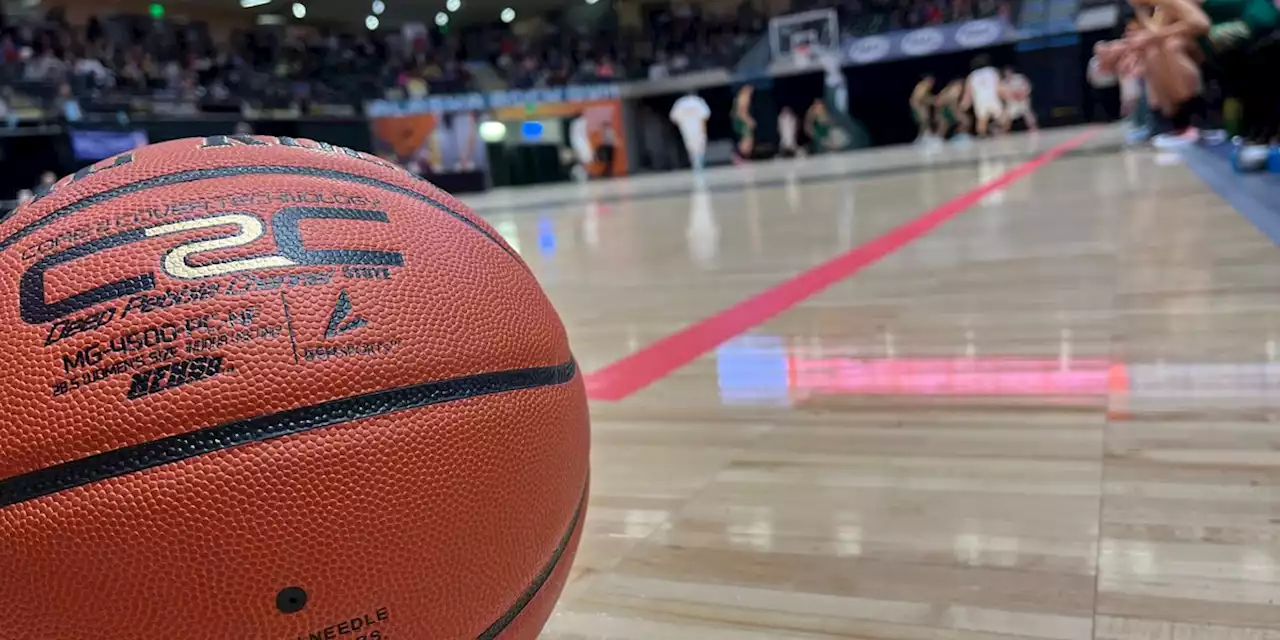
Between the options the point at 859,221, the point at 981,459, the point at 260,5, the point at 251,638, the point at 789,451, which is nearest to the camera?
the point at 251,638

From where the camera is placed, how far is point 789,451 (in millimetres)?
1424

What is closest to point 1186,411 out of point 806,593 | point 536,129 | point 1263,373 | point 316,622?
point 1263,373

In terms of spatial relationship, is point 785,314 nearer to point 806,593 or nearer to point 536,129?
point 806,593

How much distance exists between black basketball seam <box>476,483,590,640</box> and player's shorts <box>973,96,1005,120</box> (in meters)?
18.1

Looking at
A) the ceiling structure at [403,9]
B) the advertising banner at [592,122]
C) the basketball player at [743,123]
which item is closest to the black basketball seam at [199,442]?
the basketball player at [743,123]

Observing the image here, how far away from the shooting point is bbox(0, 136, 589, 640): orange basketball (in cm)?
66

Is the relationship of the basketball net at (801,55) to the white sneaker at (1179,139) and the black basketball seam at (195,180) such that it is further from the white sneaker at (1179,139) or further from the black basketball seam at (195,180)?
the black basketball seam at (195,180)

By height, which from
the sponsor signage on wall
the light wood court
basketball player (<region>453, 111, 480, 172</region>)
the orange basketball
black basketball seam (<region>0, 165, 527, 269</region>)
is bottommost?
the light wood court

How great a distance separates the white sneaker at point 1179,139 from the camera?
6547 millimetres

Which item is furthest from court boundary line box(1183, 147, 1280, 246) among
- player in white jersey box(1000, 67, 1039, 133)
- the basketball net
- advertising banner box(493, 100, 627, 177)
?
advertising banner box(493, 100, 627, 177)

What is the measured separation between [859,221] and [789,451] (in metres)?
3.26

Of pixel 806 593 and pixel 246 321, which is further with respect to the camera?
pixel 806 593

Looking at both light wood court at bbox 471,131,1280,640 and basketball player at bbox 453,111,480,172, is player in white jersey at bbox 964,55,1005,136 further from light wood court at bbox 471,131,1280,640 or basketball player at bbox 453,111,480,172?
light wood court at bbox 471,131,1280,640

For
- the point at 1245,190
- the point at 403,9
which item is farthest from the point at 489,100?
the point at 1245,190
